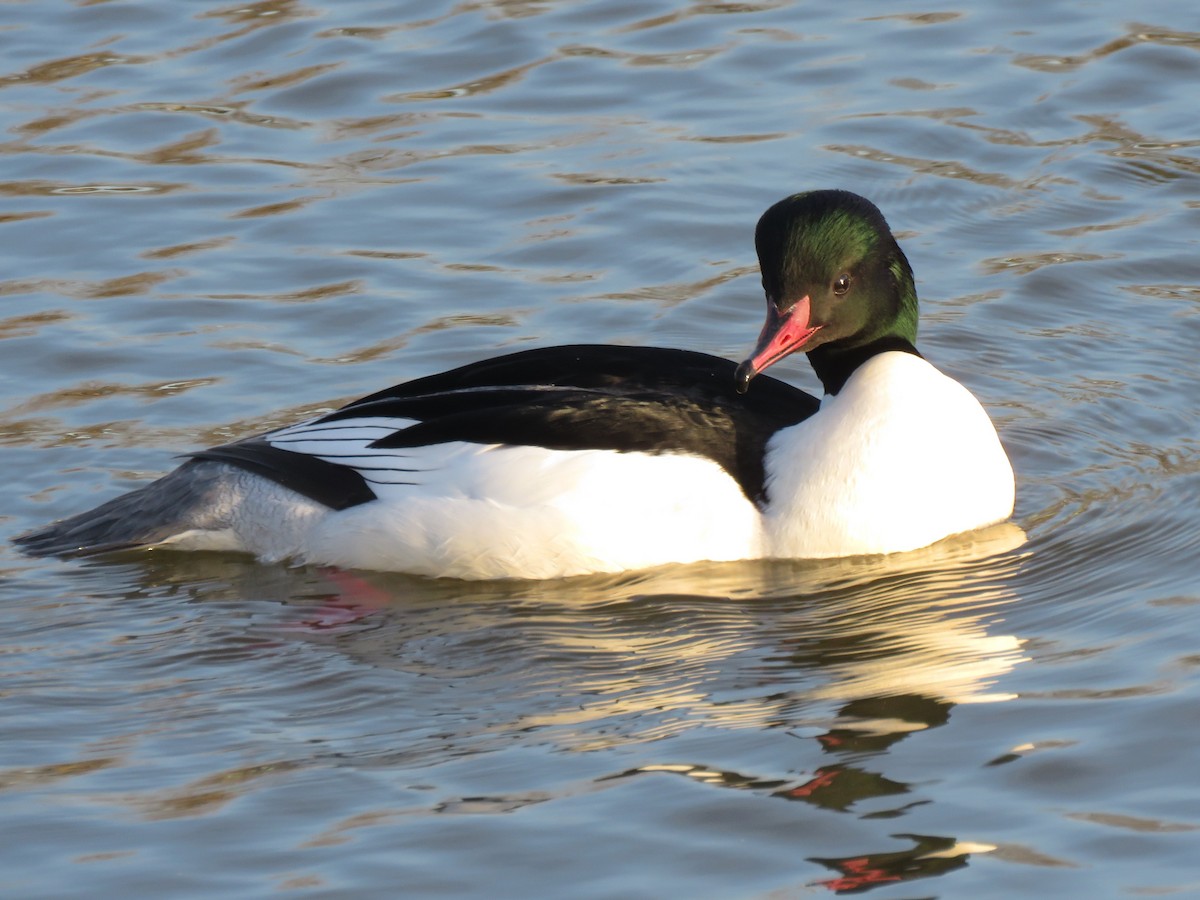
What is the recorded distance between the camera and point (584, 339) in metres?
9.73

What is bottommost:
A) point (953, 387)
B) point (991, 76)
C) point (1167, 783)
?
point (1167, 783)

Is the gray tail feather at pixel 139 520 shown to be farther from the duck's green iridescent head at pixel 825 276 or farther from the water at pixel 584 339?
the duck's green iridescent head at pixel 825 276

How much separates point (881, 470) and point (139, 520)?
2.83 m

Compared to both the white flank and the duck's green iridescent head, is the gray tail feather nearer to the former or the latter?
the white flank

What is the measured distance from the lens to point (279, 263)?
10562mm

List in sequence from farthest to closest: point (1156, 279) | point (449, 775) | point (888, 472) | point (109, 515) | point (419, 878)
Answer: point (1156, 279)
point (109, 515)
point (888, 472)
point (449, 775)
point (419, 878)

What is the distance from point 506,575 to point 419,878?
2357 millimetres

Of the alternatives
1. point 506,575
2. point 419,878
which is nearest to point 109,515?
point 506,575

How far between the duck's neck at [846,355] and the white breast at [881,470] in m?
0.12

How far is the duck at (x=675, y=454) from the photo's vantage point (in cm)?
743

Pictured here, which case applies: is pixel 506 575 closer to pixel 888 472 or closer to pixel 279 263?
pixel 888 472

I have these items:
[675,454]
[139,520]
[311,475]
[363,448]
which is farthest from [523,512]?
[139,520]

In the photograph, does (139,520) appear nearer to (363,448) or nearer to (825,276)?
(363,448)

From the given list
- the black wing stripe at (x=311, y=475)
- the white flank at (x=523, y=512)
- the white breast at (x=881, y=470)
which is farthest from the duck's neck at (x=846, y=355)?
the black wing stripe at (x=311, y=475)
